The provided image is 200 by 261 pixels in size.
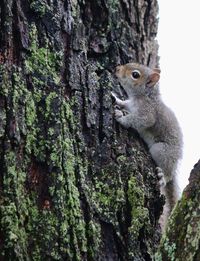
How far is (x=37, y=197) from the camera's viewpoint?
261 cm

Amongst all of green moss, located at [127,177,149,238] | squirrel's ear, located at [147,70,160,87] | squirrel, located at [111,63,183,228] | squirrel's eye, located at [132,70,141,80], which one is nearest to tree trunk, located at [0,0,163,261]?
green moss, located at [127,177,149,238]

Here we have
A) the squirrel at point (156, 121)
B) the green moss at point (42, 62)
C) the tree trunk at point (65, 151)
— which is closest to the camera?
the tree trunk at point (65, 151)

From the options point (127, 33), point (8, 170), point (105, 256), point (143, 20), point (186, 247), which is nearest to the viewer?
point (186, 247)

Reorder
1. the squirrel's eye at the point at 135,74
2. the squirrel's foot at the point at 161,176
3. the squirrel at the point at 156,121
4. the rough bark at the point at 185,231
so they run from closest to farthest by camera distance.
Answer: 1. the rough bark at the point at 185,231
2. the squirrel's foot at the point at 161,176
3. the squirrel at the point at 156,121
4. the squirrel's eye at the point at 135,74

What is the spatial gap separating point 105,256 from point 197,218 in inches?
33.5

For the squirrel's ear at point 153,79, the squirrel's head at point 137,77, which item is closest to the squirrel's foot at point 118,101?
the squirrel's head at point 137,77

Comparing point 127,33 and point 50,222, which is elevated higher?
point 127,33

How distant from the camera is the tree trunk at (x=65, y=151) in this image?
254 cm

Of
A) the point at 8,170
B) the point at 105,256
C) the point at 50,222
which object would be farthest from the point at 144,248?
the point at 8,170

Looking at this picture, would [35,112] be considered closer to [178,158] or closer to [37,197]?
[37,197]

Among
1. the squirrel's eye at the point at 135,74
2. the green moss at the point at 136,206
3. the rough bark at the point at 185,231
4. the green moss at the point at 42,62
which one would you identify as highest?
the squirrel's eye at the point at 135,74

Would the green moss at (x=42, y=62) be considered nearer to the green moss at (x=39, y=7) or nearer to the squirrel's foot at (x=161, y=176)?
the green moss at (x=39, y=7)

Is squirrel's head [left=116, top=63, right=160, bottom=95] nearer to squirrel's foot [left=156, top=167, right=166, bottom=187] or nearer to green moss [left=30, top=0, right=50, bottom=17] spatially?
squirrel's foot [left=156, top=167, right=166, bottom=187]

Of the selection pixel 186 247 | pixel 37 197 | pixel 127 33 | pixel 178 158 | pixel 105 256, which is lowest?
pixel 186 247
